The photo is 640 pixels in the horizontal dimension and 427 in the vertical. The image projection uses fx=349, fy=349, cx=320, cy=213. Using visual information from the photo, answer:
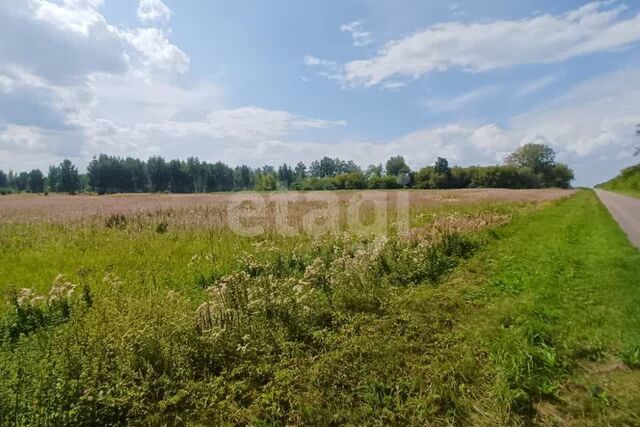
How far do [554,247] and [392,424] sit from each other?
8851mm

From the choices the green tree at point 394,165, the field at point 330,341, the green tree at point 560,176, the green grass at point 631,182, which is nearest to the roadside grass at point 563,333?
the field at point 330,341

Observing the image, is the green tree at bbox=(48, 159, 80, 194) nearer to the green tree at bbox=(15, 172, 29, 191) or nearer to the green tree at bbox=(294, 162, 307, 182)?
the green tree at bbox=(15, 172, 29, 191)

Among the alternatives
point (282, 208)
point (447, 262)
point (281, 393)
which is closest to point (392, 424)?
point (281, 393)

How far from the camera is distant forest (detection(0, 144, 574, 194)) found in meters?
95.5

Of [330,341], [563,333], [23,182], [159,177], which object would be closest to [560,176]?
[159,177]

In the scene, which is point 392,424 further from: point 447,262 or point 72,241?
point 72,241

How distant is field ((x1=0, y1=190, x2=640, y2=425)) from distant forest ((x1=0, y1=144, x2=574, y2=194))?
85.5 m

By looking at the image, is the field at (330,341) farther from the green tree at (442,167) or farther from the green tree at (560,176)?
the green tree at (560,176)

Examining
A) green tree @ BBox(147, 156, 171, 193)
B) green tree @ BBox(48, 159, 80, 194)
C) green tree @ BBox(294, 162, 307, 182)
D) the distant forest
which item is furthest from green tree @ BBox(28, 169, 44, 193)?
green tree @ BBox(294, 162, 307, 182)

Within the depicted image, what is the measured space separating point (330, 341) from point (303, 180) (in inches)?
4508

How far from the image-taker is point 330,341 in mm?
4695

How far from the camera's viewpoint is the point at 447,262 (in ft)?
27.9

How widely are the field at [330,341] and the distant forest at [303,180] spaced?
85478mm

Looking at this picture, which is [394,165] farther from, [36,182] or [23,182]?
[23,182]
